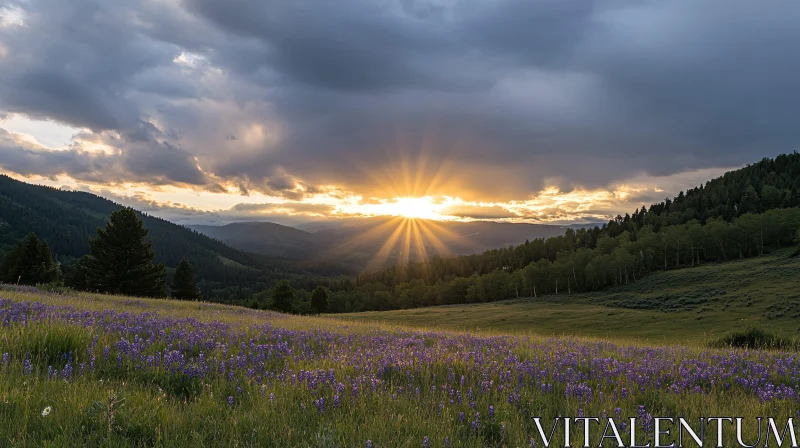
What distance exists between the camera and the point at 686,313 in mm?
64188

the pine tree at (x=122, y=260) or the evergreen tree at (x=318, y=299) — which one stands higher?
the pine tree at (x=122, y=260)

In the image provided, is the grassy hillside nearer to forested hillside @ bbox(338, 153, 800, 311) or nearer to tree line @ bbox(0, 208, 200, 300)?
tree line @ bbox(0, 208, 200, 300)

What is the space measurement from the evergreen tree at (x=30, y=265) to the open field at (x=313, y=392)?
66.0m

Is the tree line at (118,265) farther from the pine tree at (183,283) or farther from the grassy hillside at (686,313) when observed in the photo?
the grassy hillside at (686,313)

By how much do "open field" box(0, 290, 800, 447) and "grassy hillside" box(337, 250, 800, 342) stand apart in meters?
34.7

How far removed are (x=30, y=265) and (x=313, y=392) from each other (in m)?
77.9

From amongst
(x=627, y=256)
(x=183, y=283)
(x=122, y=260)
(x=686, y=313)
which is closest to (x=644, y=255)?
(x=627, y=256)

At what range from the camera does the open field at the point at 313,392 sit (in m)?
3.27

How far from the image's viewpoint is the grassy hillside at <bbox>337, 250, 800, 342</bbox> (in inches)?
2035

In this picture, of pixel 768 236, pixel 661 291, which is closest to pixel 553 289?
pixel 661 291

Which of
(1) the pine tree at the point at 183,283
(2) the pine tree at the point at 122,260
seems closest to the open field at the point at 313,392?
(2) the pine tree at the point at 122,260

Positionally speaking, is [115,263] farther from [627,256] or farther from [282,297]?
[627,256]

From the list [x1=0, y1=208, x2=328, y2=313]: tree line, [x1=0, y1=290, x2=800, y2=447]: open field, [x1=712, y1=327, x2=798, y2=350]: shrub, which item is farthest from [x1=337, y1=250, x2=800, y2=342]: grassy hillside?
[x1=0, y1=290, x2=800, y2=447]: open field

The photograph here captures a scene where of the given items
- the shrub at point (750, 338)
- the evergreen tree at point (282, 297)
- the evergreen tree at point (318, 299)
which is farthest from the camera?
the evergreen tree at point (318, 299)
